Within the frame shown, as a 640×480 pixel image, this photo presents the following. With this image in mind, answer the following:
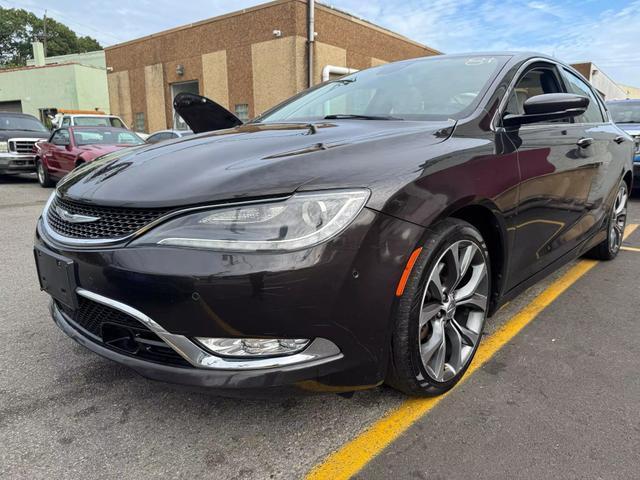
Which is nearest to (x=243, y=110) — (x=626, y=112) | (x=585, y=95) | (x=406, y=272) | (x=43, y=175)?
(x=43, y=175)

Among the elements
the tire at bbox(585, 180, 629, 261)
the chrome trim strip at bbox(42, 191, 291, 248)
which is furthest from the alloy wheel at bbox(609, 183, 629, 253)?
the chrome trim strip at bbox(42, 191, 291, 248)

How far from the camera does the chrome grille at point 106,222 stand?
1.74m

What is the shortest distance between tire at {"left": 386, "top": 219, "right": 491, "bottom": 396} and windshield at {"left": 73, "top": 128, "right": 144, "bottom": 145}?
9.24 meters

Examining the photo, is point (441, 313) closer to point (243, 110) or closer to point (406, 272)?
point (406, 272)

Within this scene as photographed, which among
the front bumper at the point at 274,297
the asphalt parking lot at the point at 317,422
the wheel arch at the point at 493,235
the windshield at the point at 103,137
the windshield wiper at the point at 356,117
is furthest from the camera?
the windshield at the point at 103,137

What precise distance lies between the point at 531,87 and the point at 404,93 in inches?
32.0

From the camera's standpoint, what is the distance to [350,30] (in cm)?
1716

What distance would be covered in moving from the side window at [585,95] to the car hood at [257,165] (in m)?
1.80

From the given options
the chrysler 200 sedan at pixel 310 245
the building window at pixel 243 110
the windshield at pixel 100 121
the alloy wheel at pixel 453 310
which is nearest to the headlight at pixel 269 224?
the chrysler 200 sedan at pixel 310 245

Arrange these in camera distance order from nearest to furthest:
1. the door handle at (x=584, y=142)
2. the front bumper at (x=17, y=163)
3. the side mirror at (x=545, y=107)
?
the side mirror at (x=545, y=107), the door handle at (x=584, y=142), the front bumper at (x=17, y=163)

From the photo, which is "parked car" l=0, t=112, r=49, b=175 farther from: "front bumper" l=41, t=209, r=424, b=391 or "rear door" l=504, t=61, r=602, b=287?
"rear door" l=504, t=61, r=602, b=287

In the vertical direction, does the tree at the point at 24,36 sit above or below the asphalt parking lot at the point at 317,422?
above

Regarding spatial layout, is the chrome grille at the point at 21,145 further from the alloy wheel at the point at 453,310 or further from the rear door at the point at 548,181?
the alloy wheel at the point at 453,310

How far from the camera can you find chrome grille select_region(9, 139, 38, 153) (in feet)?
38.7
